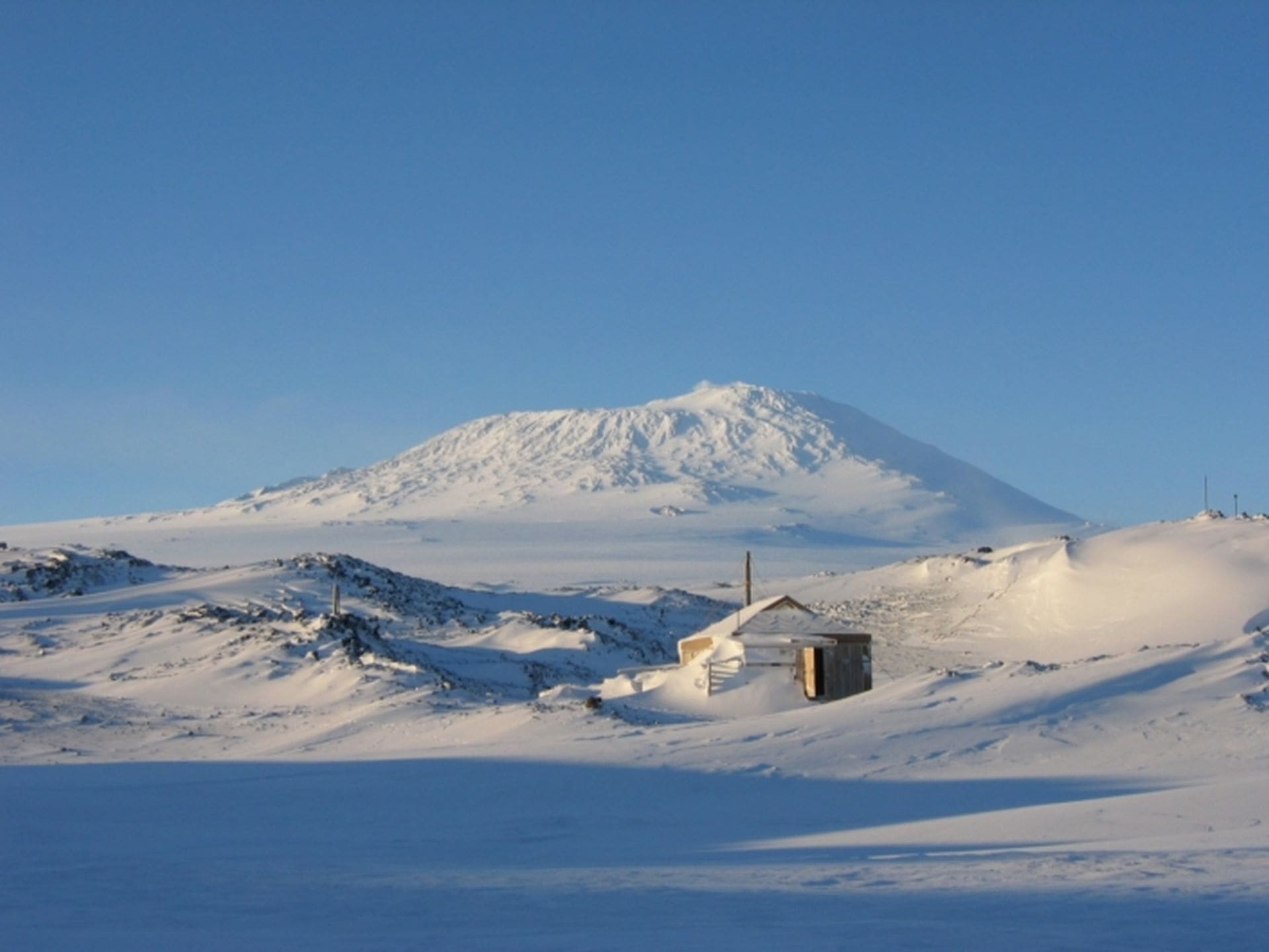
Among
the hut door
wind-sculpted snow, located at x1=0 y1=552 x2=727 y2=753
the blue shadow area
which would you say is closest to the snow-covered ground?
the blue shadow area

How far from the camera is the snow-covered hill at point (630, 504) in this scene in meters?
96.8

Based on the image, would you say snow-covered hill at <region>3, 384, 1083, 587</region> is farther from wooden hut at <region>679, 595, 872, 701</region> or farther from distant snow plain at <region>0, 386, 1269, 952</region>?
wooden hut at <region>679, 595, 872, 701</region>

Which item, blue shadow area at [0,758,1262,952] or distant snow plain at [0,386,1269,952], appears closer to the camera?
blue shadow area at [0,758,1262,952]

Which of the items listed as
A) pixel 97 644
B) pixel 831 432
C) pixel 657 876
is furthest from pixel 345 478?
pixel 657 876

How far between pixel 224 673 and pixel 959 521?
9357 cm

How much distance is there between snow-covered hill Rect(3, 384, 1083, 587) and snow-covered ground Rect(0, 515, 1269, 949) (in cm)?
4514

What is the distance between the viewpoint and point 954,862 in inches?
398

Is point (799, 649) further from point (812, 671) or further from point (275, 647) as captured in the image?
point (275, 647)

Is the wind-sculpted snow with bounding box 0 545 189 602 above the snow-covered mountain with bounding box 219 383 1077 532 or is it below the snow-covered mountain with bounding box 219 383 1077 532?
below

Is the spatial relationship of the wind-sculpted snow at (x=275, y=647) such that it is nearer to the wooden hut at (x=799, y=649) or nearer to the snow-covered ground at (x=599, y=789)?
the snow-covered ground at (x=599, y=789)

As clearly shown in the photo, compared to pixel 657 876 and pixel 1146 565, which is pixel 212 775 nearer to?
pixel 657 876

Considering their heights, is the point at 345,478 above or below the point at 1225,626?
above

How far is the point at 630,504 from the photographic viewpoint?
12056 centimetres

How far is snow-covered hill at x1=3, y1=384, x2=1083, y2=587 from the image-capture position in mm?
96812
